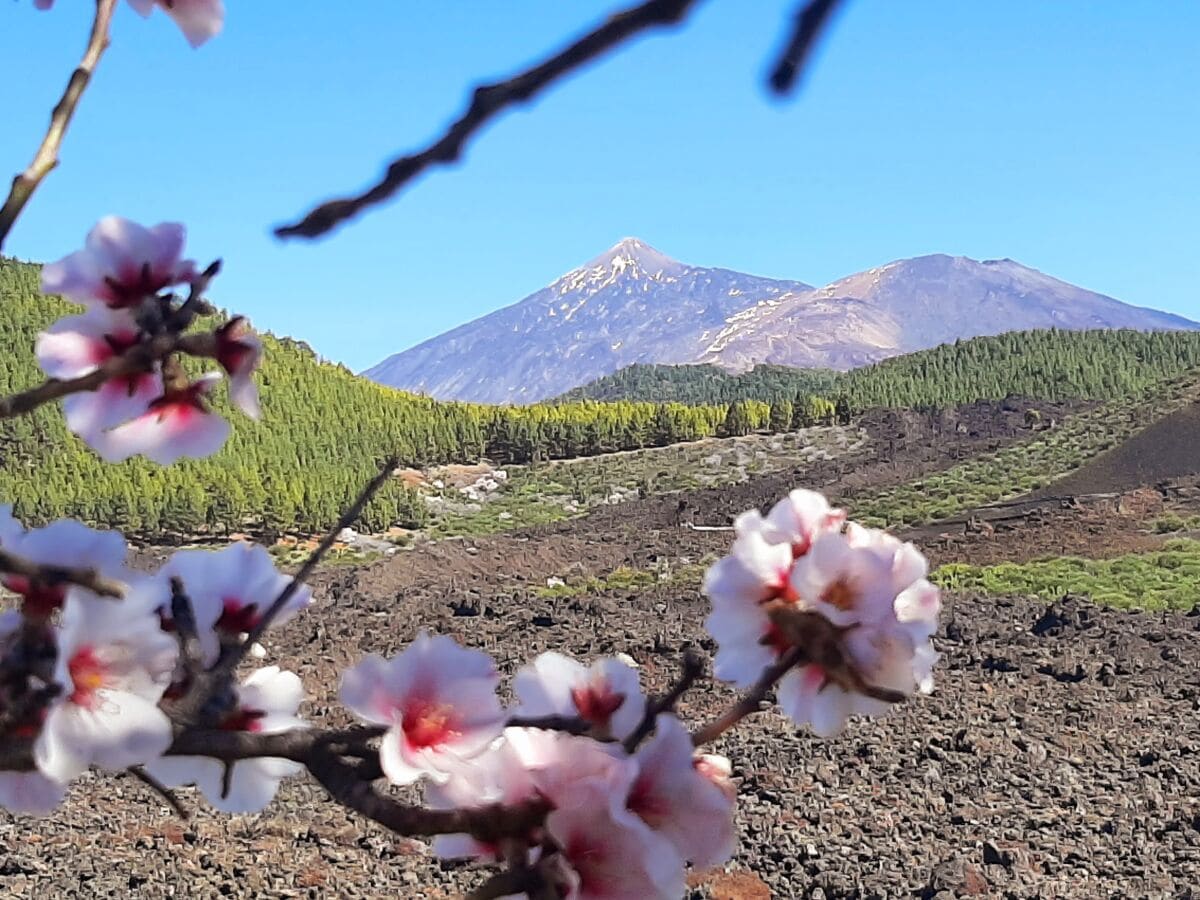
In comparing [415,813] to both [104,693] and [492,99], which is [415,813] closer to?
[104,693]

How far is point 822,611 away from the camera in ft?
2.18

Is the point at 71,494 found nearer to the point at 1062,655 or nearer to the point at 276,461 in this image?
the point at 276,461

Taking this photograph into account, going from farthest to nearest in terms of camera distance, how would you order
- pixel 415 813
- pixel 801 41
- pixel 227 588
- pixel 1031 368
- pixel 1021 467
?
pixel 1031 368 < pixel 1021 467 < pixel 227 588 < pixel 415 813 < pixel 801 41

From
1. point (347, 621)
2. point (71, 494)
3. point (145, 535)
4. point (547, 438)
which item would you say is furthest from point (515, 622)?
point (547, 438)

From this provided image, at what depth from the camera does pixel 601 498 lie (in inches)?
897

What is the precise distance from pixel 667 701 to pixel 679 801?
0.14ft

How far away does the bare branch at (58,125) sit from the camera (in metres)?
0.62

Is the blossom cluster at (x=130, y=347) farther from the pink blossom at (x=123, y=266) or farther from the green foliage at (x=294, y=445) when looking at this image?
the green foliage at (x=294, y=445)

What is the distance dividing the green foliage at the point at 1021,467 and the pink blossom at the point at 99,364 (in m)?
15.8

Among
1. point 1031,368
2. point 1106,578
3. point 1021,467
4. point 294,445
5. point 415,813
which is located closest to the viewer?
point 415,813

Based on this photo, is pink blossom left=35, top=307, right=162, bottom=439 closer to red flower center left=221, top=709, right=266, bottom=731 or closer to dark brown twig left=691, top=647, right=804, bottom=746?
red flower center left=221, top=709, right=266, bottom=731

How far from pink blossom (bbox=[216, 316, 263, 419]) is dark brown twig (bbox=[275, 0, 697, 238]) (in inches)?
6.1

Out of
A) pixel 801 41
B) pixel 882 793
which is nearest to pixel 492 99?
pixel 801 41

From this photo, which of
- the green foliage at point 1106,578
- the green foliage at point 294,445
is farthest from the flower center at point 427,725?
the green foliage at point 294,445
